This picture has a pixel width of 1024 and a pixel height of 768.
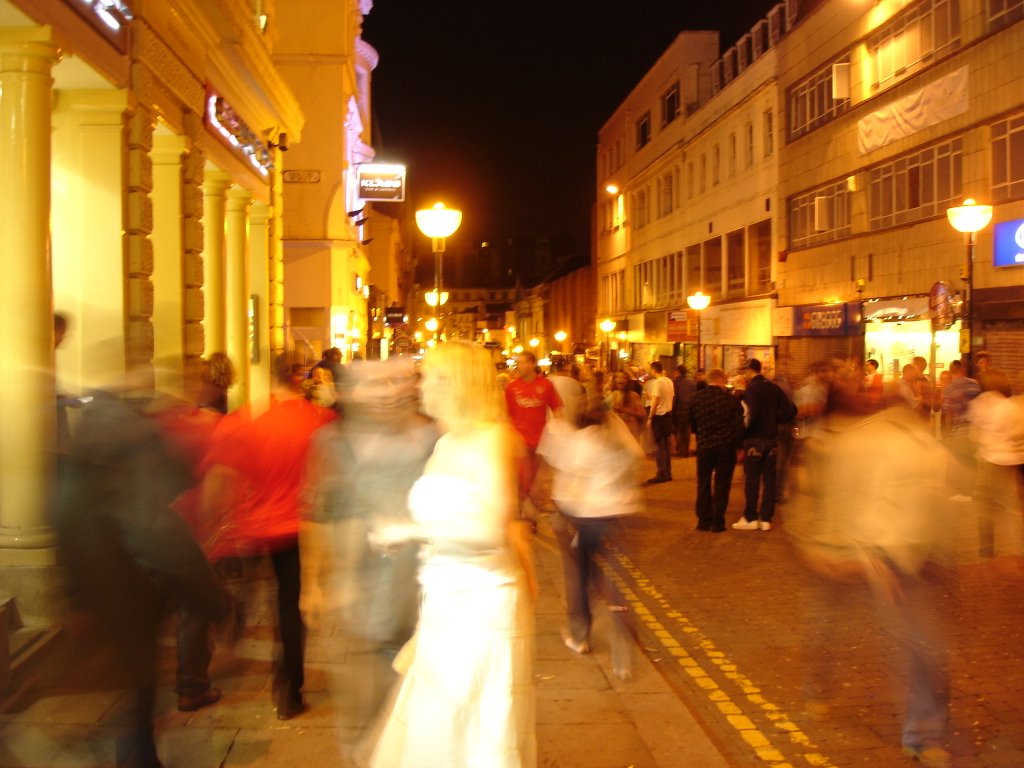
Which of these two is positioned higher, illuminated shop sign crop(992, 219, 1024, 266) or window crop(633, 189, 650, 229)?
window crop(633, 189, 650, 229)

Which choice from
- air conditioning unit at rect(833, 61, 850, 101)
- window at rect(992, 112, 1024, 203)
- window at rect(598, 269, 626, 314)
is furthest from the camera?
window at rect(598, 269, 626, 314)

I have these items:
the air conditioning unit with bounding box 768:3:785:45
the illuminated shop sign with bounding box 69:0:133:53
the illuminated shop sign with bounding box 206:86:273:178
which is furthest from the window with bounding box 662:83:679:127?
the illuminated shop sign with bounding box 69:0:133:53

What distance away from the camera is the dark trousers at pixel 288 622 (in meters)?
5.61

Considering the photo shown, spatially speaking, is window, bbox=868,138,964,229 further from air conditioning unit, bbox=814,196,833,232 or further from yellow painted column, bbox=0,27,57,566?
yellow painted column, bbox=0,27,57,566

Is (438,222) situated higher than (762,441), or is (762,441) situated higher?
(438,222)

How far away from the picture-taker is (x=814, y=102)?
2877 cm

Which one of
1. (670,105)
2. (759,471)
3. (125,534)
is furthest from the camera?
(670,105)

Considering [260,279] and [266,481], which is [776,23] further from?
[266,481]

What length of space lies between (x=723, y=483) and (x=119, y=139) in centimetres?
717

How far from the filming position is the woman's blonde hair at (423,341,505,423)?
371cm

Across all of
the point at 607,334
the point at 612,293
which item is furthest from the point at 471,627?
the point at 612,293

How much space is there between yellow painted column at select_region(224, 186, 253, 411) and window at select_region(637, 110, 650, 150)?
32504 mm

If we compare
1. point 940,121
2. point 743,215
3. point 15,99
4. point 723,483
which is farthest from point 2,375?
point 743,215

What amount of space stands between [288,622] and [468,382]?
255 cm
